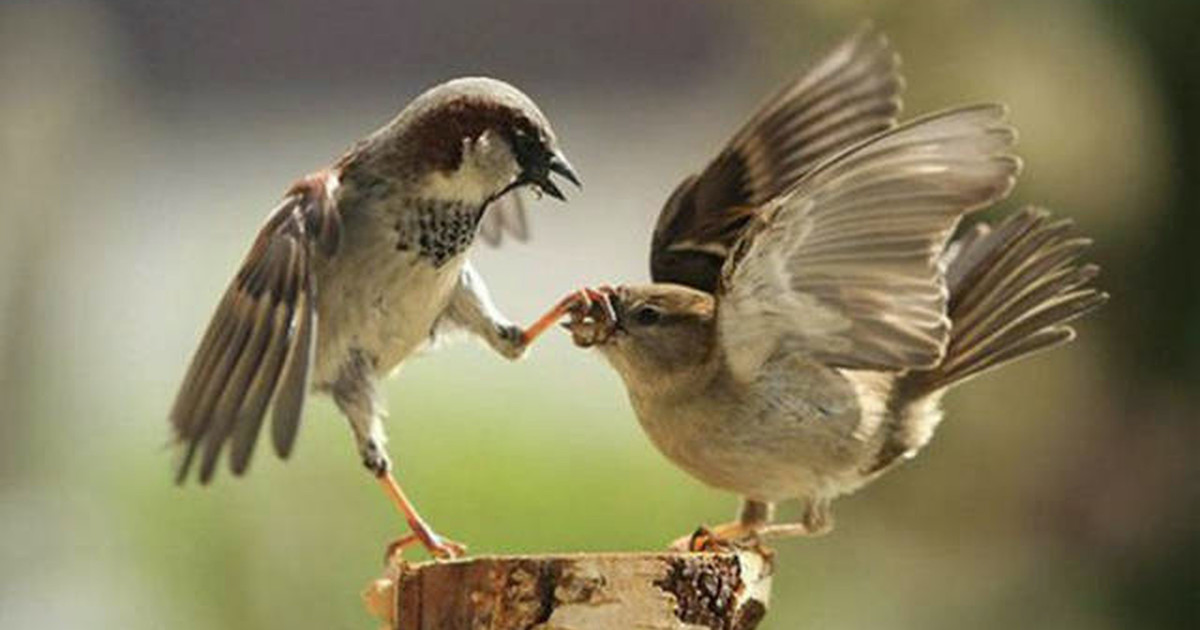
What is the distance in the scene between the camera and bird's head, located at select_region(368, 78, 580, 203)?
2.26 m

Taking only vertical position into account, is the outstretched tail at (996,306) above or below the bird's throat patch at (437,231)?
below

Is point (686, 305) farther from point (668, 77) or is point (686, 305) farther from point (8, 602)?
point (668, 77)

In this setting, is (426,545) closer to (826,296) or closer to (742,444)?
(742,444)

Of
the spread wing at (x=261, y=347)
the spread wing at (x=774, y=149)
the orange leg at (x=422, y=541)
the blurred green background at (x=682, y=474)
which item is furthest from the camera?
the blurred green background at (x=682, y=474)

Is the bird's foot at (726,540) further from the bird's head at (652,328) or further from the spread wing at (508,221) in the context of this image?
the spread wing at (508,221)

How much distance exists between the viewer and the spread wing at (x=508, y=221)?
106 inches

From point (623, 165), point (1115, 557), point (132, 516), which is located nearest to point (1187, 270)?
point (1115, 557)

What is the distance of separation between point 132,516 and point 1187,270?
7.46 feet

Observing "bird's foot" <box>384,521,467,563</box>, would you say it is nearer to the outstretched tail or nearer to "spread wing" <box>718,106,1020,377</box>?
"spread wing" <box>718,106,1020,377</box>

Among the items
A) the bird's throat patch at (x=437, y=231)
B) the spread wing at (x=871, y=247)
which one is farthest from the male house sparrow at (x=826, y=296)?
the bird's throat patch at (x=437, y=231)

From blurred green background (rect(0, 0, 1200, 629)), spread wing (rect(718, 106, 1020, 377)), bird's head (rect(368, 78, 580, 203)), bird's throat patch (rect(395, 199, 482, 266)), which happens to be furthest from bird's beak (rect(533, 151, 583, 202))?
blurred green background (rect(0, 0, 1200, 629))

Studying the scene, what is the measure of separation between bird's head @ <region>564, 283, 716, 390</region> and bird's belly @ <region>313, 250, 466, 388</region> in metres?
0.19

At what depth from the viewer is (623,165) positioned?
7.62m

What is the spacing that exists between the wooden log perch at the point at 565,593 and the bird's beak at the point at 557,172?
36cm
